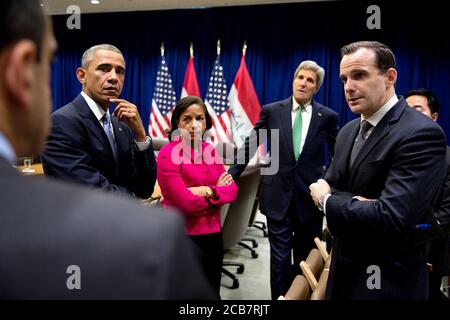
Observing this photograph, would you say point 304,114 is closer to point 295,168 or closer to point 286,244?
point 295,168

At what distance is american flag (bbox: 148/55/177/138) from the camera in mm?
6479

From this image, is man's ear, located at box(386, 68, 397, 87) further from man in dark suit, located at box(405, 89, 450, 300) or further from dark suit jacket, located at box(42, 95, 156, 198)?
dark suit jacket, located at box(42, 95, 156, 198)

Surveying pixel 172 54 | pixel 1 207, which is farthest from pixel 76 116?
pixel 172 54

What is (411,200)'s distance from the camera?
1335 millimetres

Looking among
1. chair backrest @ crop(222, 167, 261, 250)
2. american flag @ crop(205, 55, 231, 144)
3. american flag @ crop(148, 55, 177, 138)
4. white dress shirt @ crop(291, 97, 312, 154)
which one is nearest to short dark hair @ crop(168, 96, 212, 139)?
white dress shirt @ crop(291, 97, 312, 154)

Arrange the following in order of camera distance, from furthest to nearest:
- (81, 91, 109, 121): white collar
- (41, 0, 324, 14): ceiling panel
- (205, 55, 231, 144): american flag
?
1. (41, 0, 324, 14): ceiling panel
2. (205, 55, 231, 144): american flag
3. (81, 91, 109, 121): white collar

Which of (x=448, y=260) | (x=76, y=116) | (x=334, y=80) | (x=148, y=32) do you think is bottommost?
(x=448, y=260)

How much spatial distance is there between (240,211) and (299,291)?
1928 mm

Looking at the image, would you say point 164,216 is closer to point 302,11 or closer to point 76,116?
point 76,116

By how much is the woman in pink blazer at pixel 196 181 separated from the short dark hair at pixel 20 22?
5.24 feet

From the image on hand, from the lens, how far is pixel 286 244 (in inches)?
112

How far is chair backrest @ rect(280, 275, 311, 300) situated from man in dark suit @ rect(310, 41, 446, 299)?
13 cm

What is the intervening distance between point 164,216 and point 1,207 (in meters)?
0.20

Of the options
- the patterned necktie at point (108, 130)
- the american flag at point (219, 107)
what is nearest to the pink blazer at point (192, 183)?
the patterned necktie at point (108, 130)
